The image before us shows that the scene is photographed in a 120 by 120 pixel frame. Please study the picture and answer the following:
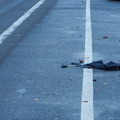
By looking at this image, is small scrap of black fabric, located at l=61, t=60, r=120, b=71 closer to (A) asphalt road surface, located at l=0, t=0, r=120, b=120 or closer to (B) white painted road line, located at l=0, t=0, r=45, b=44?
(A) asphalt road surface, located at l=0, t=0, r=120, b=120

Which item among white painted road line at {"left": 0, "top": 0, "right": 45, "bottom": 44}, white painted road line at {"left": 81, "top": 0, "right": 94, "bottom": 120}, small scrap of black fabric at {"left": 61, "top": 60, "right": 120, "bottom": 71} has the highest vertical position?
white painted road line at {"left": 81, "top": 0, "right": 94, "bottom": 120}

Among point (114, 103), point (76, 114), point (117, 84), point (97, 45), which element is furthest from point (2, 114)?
point (97, 45)

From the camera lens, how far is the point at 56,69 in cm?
860

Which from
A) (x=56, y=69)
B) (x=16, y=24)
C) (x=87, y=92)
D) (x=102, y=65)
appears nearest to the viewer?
(x=87, y=92)

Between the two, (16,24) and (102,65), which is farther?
(16,24)

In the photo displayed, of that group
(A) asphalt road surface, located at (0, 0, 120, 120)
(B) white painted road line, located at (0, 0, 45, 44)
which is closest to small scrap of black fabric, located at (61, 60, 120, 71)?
(A) asphalt road surface, located at (0, 0, 120, 120)

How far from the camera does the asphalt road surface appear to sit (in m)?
6.19

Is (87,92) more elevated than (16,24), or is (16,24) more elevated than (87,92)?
(87,92)

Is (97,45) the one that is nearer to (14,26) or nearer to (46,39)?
(46,39)

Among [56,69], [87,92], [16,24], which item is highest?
[87,92]

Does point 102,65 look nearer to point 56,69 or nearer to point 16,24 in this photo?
point 56,69

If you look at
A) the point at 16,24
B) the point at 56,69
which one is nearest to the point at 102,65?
the point at 56,69

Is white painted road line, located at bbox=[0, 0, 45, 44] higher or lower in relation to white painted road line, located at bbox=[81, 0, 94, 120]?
lower

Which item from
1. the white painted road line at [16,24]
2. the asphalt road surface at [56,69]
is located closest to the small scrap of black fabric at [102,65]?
the asphalt road surface at [56,69]
